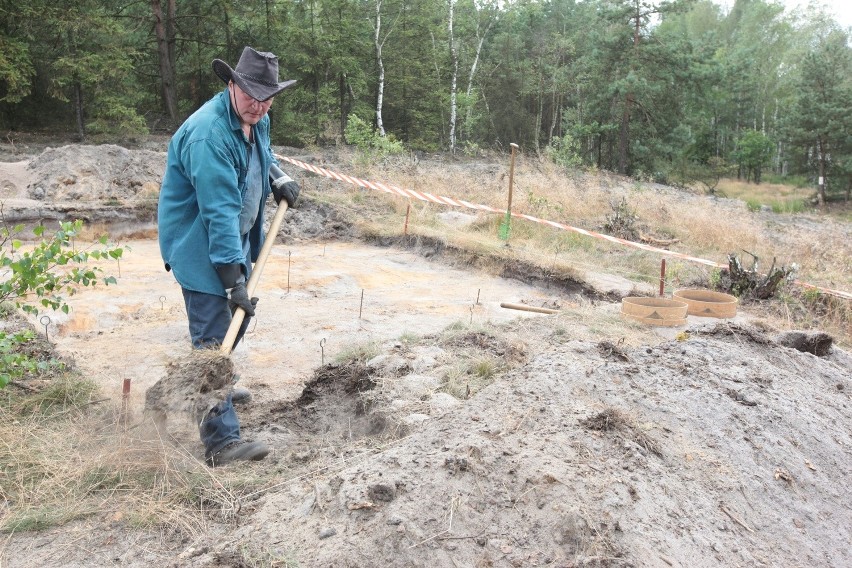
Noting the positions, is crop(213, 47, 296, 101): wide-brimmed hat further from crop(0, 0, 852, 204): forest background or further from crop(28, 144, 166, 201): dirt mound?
crop(0, 0, 852, 204): forest background

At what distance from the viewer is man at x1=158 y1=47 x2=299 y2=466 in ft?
10.5

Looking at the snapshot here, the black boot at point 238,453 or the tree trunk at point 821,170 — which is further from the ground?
the tree trunk at point 821,170

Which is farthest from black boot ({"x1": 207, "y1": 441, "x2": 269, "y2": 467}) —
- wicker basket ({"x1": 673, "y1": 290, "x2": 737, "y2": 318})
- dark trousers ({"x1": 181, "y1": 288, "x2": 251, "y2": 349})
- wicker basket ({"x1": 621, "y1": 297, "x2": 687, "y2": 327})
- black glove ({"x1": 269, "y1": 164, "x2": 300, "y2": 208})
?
wicker basket ({"x1": 673, "y1": 290, "x2": 737, "y2": 318})

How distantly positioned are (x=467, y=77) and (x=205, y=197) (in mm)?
32940

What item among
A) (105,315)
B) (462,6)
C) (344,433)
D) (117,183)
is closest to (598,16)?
(462,6)

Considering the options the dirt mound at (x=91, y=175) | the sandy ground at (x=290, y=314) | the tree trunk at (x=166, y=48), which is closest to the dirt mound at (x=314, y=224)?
the sandy ground at (x=290, y=314)

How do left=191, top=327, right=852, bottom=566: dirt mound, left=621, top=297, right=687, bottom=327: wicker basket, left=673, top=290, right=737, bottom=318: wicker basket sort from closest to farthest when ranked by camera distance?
left=191, top=327, right=852, bottom=566: dirt mound → left=621, top=297, right=687, bottom=327: wicker basket → left=673, top=290, right=737, bottom=318: wicker basket

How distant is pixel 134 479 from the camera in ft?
9.55

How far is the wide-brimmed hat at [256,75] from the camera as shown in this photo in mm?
3209

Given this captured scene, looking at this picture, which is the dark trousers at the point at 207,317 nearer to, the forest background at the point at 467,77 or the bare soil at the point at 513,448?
the bare soil at the point at 513,448

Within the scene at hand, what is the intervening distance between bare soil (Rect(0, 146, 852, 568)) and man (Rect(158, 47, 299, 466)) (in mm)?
217

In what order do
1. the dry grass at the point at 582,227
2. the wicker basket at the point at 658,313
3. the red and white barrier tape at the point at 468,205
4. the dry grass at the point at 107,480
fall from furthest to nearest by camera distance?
the red and white barrier tape at the point at 468,205 → the dry grass at the point at 582,227 → the wicker basket at the point at 658,313 → the dry grass at the point at 107,480

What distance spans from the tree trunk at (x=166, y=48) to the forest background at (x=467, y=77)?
7 centimetres

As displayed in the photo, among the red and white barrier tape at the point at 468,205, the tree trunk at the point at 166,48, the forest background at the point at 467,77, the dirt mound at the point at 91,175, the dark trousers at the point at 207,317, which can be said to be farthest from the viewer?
the tree trunk at the point at 166,48
